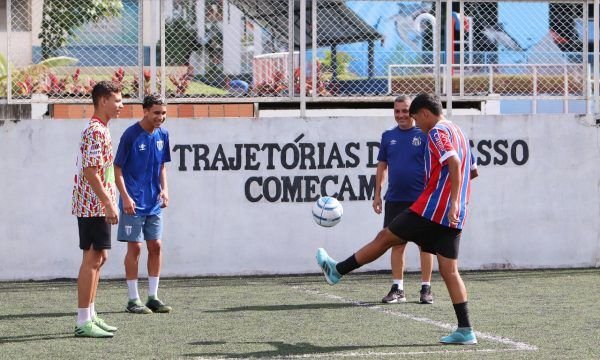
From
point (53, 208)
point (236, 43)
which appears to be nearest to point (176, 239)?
point (53, 208)

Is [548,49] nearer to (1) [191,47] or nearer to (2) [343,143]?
(2) [343,143]

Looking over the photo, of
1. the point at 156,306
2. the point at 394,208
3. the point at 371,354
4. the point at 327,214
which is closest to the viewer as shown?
the point at 371,354

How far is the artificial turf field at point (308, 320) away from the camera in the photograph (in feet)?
26.2

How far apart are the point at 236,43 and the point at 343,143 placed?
1771 millimetres

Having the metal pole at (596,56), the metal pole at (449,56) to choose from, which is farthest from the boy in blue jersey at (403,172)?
the metal pole at (596,56)

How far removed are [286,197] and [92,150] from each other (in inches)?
233

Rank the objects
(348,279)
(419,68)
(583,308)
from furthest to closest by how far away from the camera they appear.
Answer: (419,68) → (348,279) → (583,308)

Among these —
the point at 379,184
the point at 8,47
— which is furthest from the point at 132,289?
the point at 8,47

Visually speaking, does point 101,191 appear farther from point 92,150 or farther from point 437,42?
point 437,42

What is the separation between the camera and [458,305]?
8266 millimetres

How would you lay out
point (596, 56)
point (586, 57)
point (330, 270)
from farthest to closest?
point (586, 57) → point (596, 56) → point (330, 270)

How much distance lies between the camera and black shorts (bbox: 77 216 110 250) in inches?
343

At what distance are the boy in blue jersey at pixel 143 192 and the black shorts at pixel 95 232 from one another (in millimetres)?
1736

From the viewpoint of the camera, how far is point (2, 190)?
45.9 feet
